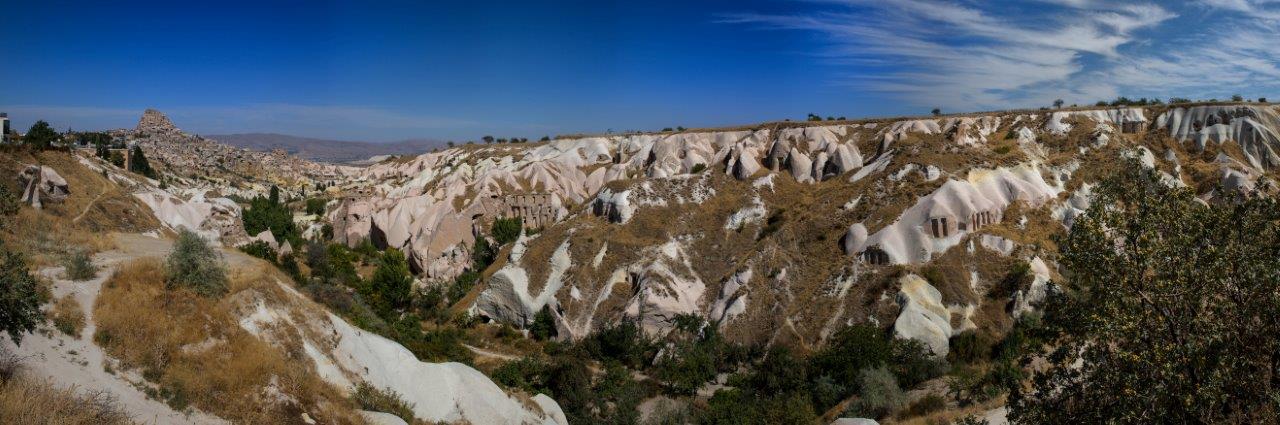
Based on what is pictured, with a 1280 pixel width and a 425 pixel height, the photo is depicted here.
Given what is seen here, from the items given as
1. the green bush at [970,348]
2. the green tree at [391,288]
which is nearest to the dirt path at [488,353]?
the green tree at [391,288]

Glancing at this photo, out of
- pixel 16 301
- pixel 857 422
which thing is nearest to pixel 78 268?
pixel 16 301

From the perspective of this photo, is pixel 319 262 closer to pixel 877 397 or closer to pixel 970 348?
pixel 877 397

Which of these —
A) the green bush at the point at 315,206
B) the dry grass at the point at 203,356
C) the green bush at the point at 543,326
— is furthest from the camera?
the green bush at the point at 315,206

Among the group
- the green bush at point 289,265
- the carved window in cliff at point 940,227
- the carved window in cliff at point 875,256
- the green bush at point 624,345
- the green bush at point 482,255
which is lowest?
the green bush at point 624,345

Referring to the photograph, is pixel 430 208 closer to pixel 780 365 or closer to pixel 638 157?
pixel 638 157

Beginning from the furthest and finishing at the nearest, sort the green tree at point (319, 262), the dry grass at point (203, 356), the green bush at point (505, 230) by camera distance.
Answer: the green bush at point (505, 230), the green tree at point (319, 262), the dry grass at point (203, 356)

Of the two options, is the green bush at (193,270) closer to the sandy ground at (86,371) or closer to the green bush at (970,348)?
the sandy ground at (86,371)

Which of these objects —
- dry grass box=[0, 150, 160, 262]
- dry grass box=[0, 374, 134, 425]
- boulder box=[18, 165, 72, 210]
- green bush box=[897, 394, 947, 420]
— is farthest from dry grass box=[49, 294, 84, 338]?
green bush box=[897, 394, 947, 420]

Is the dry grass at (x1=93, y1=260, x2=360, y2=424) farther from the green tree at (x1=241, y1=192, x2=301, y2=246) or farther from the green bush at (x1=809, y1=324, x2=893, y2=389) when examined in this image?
the green tree at (x1=241, y1=192, x2=301, y2=246)
